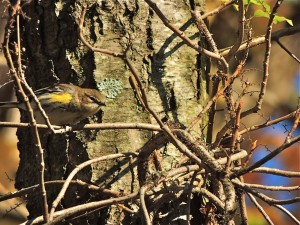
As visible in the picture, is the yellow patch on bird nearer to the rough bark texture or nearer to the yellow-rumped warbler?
the yellow-rumped warbler

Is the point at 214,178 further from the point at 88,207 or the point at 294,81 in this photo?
the point at 294,81

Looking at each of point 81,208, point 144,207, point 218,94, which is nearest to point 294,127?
point 218,94

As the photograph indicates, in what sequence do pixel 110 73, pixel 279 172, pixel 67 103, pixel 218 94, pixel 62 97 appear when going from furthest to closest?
pixel 67 103 → pixel 62 97 → pixel 110 73 → pixel 218 94 → pixel 279 172

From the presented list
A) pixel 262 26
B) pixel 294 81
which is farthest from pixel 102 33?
pixel 294 81

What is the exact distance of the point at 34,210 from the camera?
140 inches

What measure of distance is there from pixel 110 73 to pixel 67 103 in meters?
0.90

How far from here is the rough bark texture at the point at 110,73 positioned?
11.2 ft

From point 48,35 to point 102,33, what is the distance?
12.4 inches

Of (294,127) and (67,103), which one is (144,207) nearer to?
(294,127)

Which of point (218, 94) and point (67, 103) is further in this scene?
point (67, 103)

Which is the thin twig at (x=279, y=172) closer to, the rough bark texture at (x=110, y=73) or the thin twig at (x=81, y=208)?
the rough bark texture at (x=110, y=73)

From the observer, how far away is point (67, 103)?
14.1 feet

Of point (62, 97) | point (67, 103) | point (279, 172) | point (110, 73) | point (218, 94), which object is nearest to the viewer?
point (279, 172)

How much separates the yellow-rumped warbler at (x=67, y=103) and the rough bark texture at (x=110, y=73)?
64 millimetres
